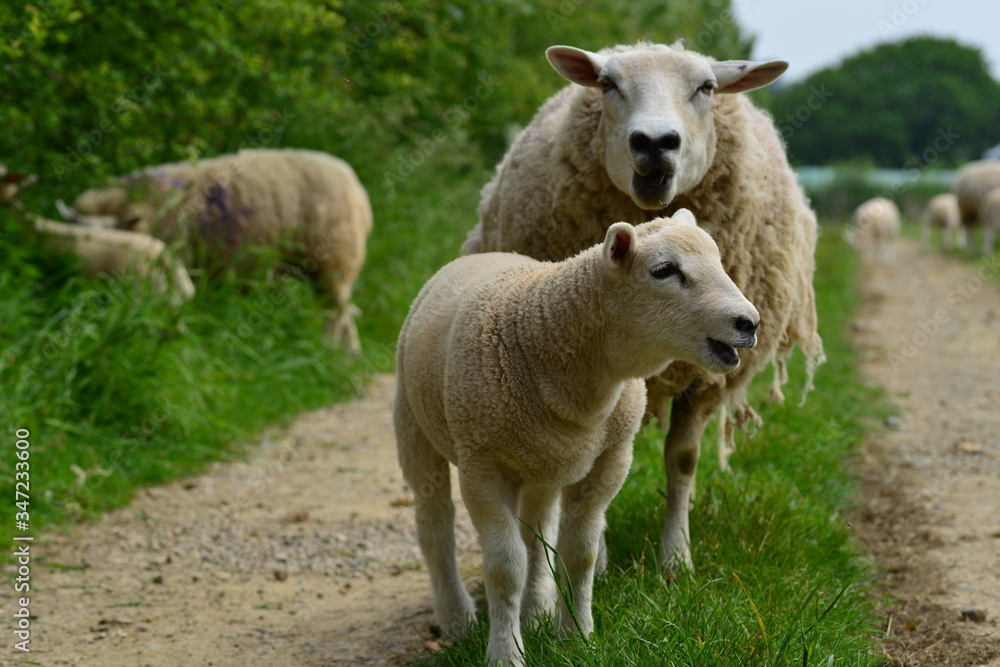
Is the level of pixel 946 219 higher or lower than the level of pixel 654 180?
lower

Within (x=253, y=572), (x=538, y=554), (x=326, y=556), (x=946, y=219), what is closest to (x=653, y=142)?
(x=538, y=554)

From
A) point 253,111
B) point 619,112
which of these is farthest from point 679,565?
point 253,111

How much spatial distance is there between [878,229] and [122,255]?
14.1 m

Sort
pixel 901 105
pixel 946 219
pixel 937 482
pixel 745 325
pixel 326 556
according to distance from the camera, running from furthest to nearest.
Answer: pixel 901 105 < pixel 946 219 < pixel 937 482 < pixel 326 556 < pixel 745 325

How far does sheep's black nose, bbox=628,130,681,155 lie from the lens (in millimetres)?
3396

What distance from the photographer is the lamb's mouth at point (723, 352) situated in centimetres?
262

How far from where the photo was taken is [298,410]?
7000 mm

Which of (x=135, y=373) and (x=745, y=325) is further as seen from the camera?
(x=135, y=373)

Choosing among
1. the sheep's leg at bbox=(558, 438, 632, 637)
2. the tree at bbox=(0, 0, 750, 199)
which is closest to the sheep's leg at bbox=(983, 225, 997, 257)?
the tree at bbox=(0, 0, 750, 199)

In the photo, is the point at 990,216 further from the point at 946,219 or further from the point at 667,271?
the point at 667,271

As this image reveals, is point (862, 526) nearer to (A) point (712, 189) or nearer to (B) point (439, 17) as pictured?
(A) point (712, 189)

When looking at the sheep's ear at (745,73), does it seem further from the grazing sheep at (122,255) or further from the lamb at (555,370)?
the grazing sheep at (122,255)

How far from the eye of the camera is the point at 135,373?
5.89 meters

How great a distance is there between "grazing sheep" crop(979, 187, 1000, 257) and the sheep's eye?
1678 cm
